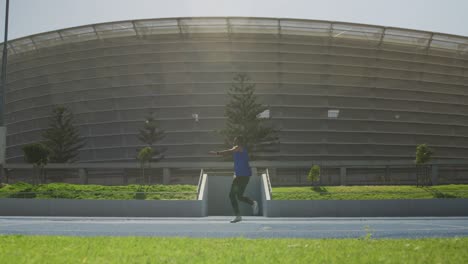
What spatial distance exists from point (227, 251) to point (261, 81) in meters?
46.7

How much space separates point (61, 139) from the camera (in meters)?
48.5

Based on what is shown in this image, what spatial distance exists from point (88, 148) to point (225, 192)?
3585 centimetres

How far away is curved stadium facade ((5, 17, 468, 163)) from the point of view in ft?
168

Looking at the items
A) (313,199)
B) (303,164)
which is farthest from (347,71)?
(313,199)

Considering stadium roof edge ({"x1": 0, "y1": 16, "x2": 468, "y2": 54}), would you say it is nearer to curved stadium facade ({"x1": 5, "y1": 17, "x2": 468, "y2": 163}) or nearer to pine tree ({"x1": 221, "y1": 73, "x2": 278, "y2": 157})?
curved stadium facade ({"x1": 5, "y1": 17, "x2": 468, "y2": 163})

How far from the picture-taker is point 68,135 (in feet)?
161

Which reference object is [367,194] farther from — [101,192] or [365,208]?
[101,192]

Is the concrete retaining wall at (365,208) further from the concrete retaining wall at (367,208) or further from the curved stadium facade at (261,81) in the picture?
the curved stadium facade at (261,81)

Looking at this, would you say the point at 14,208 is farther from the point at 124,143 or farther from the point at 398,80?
the point at 398,80

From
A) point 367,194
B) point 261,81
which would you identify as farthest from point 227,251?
point 261,81

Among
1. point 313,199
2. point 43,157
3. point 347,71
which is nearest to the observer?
point 313,199

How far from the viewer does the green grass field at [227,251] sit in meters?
4.61

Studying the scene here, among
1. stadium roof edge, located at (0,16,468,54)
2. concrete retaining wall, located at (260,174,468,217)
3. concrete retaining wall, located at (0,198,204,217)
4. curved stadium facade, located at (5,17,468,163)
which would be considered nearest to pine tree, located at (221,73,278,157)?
curved stadium facade, located at (5,17,468,163)

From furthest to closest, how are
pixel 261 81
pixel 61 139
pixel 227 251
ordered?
pixel 261 81 → pixel 61 139 → pixel 227 251
